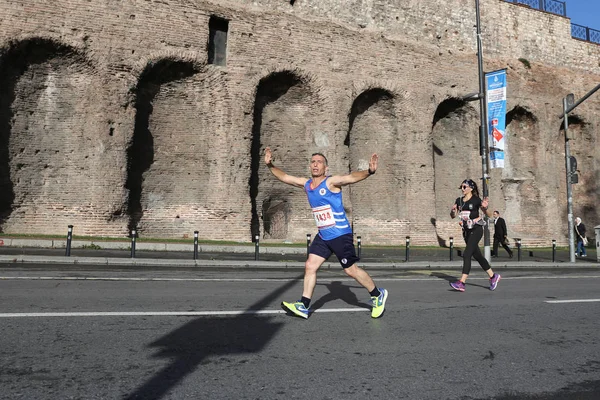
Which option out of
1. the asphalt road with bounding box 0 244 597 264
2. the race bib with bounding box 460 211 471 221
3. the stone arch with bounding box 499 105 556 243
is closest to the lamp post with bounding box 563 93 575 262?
the asphalt road with bounding box 0 244 597 264

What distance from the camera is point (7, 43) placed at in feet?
59.5

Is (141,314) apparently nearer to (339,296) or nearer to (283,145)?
(339,296)

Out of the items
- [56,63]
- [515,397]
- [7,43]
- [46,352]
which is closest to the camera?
[515,397]

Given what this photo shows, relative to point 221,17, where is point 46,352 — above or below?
below

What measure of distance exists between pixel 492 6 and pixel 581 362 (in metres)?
29.3

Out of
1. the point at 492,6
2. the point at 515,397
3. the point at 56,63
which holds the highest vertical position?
the point at 492,6

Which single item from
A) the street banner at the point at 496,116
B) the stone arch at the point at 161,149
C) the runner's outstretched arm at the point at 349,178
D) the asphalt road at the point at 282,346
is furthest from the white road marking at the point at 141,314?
the stone arch at the point at 161,149

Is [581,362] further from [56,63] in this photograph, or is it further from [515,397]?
[56,63]

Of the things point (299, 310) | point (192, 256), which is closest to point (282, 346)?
point (299, 310)

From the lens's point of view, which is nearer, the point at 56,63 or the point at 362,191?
the point at 56,63

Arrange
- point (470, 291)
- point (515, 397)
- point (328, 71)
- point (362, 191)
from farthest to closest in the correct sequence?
point (362, 191), point (328, 71), point (470, 291), point (515, 397)

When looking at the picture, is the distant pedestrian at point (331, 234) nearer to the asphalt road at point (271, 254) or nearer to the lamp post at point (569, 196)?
the asphalt road at point (271, 254)

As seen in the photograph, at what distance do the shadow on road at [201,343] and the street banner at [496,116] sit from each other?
14540 mm

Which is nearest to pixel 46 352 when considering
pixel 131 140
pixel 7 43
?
pixel 131 140
